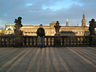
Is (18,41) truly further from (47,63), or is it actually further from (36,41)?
(47,63)

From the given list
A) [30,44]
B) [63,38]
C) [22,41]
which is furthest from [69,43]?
[22,41]

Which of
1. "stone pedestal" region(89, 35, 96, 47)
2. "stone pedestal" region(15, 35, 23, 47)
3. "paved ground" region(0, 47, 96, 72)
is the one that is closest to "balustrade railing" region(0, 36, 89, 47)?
"stone pedestal" region(15, 35, 23, 47)

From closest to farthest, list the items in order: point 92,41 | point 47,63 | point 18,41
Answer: point 47,63 < point 18,41 < point 92,41

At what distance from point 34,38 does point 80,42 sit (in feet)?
14.1

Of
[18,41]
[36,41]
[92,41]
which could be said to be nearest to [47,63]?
[36,41]

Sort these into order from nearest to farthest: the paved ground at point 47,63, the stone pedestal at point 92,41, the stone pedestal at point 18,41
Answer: the paved ground at point 47,63 < the stone pedestal at point 18,41 < the stone pedestal at point 92,41

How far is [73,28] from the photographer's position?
9019 centimetres

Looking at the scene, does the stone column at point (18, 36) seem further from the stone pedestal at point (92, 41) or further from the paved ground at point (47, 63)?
the stone pedestal at point (92, 41)

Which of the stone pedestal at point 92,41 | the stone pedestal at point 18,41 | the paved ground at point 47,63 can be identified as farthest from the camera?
the stone pedestal at point 92,41

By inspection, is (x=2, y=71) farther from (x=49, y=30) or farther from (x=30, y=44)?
(x=49, y=30)

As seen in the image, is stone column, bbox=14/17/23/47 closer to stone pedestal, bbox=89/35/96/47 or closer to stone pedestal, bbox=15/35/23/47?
stone pedestal, bbox=15/35/23/47

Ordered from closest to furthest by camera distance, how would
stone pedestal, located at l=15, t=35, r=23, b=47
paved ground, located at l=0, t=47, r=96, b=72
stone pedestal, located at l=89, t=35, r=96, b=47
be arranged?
paved ground, located at l=0, t=47, r=96, b=72
stone pedestal, located at l=15, t=35, r=23, b=47
stone pedestal, located at l=89, t=35, r=96, b=47

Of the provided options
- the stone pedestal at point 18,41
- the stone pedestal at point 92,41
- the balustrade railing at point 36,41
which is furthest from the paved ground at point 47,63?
the stone pedestal at point 92,41

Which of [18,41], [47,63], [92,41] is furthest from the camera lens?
[92,41]
